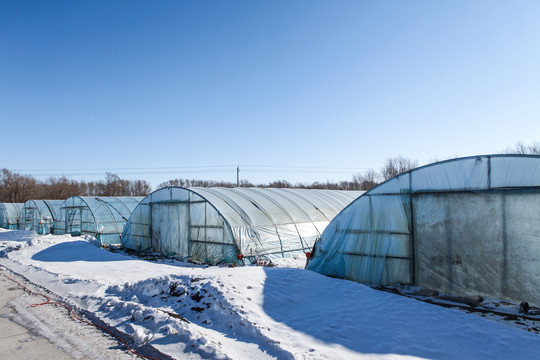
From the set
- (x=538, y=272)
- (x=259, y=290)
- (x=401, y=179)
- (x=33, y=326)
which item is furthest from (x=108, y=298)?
(x=538, y=272)

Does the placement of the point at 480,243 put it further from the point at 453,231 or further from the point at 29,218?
the point at 29,218

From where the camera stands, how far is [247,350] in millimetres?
5527

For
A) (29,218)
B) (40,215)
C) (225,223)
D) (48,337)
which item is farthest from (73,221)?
(48,337)

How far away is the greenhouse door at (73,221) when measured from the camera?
24484 mm

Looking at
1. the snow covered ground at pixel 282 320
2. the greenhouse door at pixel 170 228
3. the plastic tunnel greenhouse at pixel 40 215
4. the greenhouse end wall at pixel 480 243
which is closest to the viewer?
the snow covered ground at pixel 282 320

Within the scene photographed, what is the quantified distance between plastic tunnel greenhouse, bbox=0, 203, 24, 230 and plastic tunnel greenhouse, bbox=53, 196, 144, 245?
57.1ft

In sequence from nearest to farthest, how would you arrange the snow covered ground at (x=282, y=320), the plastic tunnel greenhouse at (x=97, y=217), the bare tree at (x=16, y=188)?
the snow covered ground at (x=282, y=320)
the plastic tunnel greenhouse at (x=97, y=217)
the bare tree at (x=16, y=188)

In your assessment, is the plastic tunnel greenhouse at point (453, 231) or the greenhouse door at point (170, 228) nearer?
the plastic tunnel greenhouse at point (453, 231)

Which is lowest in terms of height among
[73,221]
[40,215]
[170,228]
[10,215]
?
[10,215]

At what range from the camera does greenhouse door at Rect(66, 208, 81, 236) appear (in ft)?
80.3

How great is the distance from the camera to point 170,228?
17.4 meters

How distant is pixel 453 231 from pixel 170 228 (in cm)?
1332

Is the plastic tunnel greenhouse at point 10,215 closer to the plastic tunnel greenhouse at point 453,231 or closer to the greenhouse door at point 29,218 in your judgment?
the greenhouse door at point 29,218

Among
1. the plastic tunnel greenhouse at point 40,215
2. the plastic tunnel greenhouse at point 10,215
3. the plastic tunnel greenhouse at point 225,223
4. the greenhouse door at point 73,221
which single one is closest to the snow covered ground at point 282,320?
the plastic tunnel greenhouse at point 225,223
